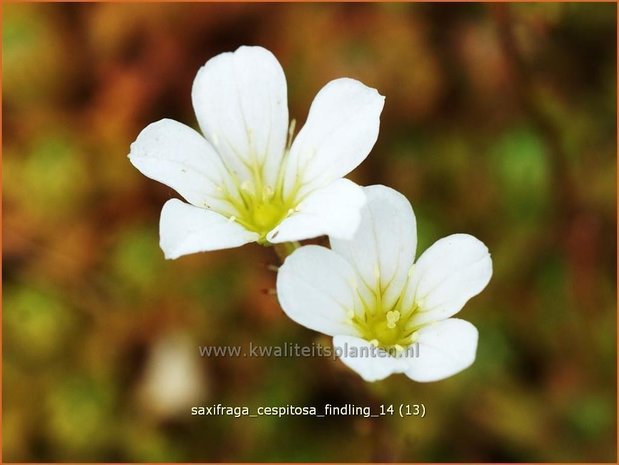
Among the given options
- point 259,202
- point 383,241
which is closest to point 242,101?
point 259,202

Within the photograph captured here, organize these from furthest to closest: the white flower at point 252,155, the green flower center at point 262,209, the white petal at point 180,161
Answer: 1. the green flower center at point 262,209
2. the white petal at point 180,161
3. the white flower at point 252,155

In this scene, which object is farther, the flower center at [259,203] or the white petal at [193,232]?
the flower center at [259,203]

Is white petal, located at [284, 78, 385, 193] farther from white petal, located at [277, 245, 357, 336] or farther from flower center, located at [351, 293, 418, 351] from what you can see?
flower center, located at [351, 293, 418, 351]

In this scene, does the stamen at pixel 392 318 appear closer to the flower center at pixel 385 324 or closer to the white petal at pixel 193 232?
the flower center at pixel 385 324

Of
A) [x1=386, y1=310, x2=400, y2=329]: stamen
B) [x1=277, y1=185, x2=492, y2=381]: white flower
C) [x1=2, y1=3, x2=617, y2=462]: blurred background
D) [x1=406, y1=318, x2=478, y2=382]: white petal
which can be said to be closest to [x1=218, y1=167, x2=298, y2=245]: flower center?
[x1=277, y1=185, x2=492, y2=381]: white flower

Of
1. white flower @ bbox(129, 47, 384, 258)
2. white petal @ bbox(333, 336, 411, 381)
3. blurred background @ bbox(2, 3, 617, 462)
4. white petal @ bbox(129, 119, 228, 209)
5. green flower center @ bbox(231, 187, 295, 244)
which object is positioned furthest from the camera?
blurred background @ bbox(2, 3, 617, 462)

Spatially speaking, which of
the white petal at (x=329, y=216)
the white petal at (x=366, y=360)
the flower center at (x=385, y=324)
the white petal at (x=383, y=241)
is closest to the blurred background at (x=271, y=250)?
the flower center at (x=385, y=324)

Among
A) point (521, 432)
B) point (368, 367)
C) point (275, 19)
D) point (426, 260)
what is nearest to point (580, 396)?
point (521, 432)

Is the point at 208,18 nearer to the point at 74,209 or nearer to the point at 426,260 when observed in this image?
the point at 74,209
